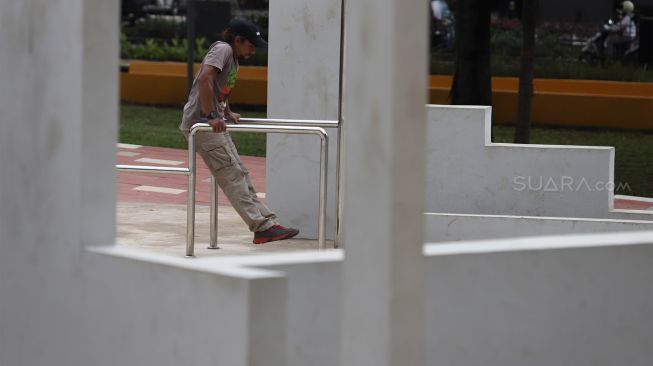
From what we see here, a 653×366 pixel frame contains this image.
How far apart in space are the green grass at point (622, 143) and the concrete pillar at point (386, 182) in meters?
10.3

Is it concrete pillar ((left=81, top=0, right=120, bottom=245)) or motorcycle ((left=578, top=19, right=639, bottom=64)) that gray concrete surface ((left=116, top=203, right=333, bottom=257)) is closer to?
concrete pillar ((left=81, top=0, right=120, bottom=245))

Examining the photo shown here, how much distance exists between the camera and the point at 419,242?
3.24 metres

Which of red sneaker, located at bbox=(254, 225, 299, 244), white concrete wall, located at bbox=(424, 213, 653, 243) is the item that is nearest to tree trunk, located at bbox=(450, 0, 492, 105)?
red sneaker, located at bbox=(254, 225, 299, 244)

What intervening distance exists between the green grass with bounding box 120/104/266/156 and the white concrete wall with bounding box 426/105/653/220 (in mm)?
6129

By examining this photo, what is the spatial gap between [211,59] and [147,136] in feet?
26.9

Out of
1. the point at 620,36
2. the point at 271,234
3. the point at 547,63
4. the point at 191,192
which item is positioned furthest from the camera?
the point at 620,36

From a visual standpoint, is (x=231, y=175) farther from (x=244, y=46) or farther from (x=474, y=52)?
(x=474, y=52)

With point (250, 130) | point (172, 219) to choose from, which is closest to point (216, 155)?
point (250, 130)

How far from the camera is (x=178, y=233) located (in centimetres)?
934

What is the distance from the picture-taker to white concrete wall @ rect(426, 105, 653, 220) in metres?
9.20

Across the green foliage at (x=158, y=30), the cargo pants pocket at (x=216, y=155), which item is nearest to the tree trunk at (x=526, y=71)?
the cargo pants pocket at (x=216, y=155)

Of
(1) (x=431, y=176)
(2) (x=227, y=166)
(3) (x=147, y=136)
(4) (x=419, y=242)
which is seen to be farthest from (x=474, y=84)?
(4) (x=419, y=242)

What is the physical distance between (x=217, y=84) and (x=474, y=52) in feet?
28.3

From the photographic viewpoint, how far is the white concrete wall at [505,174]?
920cm
